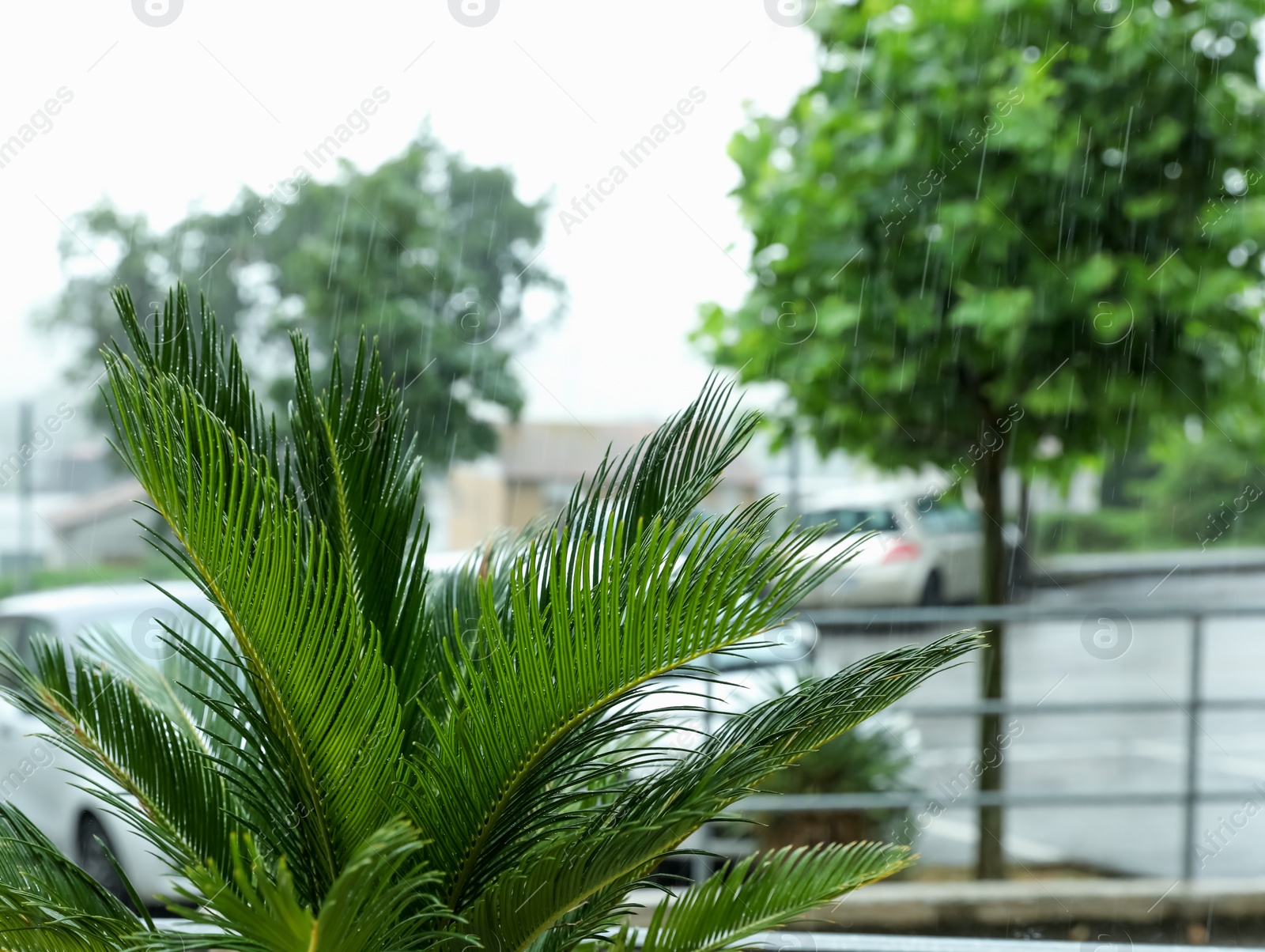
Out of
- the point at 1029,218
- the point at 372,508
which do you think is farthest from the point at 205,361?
the point at 1029,218

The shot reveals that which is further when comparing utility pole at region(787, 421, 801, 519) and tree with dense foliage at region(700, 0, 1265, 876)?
utility pole at region(787, 421, 801, 519)

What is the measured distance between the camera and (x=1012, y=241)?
324 cm

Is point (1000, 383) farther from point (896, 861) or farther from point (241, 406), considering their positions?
point (241, 406)

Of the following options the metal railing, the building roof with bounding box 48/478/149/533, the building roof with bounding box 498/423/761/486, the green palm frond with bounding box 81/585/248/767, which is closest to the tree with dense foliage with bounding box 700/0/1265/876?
the metal railing

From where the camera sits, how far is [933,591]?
10336 mm

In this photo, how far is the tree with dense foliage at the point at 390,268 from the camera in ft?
23.3

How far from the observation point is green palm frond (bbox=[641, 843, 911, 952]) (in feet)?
4.62

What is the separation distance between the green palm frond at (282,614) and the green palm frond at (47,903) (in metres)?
0.26

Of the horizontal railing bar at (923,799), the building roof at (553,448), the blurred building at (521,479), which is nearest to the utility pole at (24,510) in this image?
the blurred building at (521,479)

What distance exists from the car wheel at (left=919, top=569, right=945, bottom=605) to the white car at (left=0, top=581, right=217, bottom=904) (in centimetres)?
741

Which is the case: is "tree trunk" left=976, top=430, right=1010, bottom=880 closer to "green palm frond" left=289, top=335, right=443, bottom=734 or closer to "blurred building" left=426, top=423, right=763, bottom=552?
"green palm frond" left=289, top=335, right=443, bottom=734

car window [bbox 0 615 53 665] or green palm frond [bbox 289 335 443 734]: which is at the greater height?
green palm frond [bbox 289 335 443 734]

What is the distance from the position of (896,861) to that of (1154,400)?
229cm

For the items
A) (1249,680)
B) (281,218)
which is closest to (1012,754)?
(1249,680)
